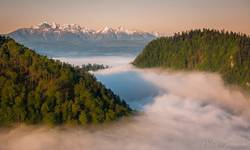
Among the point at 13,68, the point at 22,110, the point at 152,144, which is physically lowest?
the point at 152,144

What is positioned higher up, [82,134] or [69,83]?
[69,83]

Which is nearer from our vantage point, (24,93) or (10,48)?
(24,93)

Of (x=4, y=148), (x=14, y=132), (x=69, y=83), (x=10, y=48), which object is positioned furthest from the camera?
(x=10, y=48)

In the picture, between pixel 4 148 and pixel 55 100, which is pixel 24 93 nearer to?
pixel 55 100

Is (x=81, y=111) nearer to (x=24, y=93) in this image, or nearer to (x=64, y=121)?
(x=64, y=121)

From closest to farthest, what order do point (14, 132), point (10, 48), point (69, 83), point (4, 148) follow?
point (4, 148) < point (14, 132) < point (69, 83) < point (10, 48)

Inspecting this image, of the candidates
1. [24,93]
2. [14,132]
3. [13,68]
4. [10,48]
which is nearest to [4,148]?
[14,132]

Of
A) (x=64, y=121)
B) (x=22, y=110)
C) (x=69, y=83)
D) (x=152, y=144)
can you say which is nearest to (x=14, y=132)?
(x=22, y=110)
